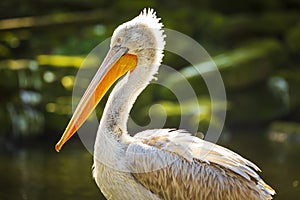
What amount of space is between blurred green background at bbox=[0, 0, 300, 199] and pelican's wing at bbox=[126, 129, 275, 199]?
2903 millimetres

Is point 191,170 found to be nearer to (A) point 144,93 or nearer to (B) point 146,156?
(B) point 146,156

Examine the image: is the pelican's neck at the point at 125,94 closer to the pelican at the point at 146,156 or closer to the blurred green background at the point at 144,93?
the pelican at the point at 146,156

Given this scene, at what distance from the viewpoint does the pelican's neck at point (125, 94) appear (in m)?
5.27

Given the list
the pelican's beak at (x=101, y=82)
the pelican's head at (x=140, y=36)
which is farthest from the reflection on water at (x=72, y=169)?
the pelican's head at (x=140, y=36)

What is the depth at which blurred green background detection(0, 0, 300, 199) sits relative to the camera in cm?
941

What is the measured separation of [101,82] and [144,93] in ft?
22.1

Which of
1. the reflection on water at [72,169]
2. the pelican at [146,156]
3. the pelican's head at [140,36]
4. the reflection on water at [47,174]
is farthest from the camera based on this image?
the reflection on water at [72,169]

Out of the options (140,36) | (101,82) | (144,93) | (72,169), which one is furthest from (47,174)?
(140,36)

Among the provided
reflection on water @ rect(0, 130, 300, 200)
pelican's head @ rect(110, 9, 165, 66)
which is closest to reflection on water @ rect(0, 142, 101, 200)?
reflection on water @ rect(0, 130, 300, 200)

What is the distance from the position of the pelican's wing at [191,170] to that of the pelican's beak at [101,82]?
0.46m

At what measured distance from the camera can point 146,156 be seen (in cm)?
512

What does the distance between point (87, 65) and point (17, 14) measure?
396 centimetres

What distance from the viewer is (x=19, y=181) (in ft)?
28.3

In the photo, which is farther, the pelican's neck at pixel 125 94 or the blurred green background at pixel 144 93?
the blurred green background at pixel 144 93
